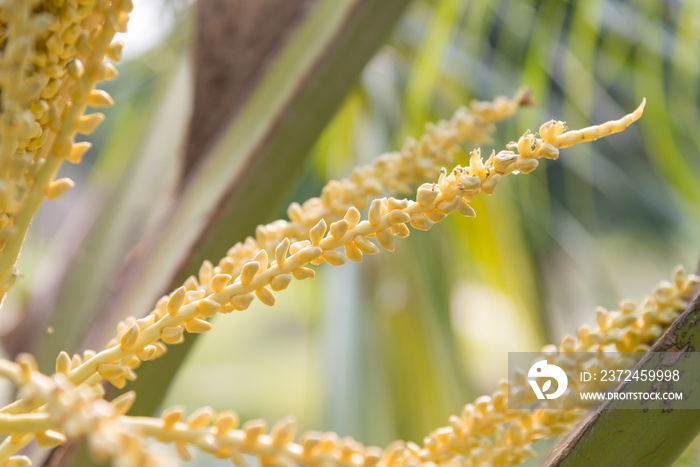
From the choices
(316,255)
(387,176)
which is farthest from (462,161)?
(316,255)

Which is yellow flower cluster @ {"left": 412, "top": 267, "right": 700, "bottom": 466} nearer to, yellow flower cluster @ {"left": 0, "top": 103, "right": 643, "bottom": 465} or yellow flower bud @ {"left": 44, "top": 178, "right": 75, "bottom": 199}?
yellow flower cluster @ {"left": 0, "top": 103, "right": 643, "bottom": 465}

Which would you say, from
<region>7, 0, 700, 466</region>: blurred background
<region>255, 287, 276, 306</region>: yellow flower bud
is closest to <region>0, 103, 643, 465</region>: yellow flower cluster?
<region>255, 287, 276, 306</region>: yellow flower bud

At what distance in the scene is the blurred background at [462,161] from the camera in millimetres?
620

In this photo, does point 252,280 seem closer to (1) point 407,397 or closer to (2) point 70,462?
(2) point 70,462

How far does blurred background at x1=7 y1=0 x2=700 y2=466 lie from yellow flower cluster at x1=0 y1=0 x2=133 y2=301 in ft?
1.08

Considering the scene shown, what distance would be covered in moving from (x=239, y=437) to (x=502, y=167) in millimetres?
113

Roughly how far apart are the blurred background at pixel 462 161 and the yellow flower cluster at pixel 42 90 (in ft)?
1.08

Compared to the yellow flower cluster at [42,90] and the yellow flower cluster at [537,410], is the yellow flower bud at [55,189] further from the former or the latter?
the yellow flower cluster at [537,410]

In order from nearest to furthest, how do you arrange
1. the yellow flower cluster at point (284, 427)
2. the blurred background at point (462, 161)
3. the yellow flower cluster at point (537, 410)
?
1. the yellow flower cluster at point (284, 427)
2. the yellow flower cluster at point (537, 410)
3. the blurred background at point (462, 161)

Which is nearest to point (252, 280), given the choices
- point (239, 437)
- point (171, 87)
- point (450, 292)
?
point (239, 437)

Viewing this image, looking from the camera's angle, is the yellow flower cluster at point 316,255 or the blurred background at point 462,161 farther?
the blurred background at point 462,161

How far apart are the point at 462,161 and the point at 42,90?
2.21 ft

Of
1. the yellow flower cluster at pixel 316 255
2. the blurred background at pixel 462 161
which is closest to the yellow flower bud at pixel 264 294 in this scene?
the yellow flower cluster at pixel 316 255

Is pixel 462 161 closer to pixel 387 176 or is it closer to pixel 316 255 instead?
pixel 387 176
